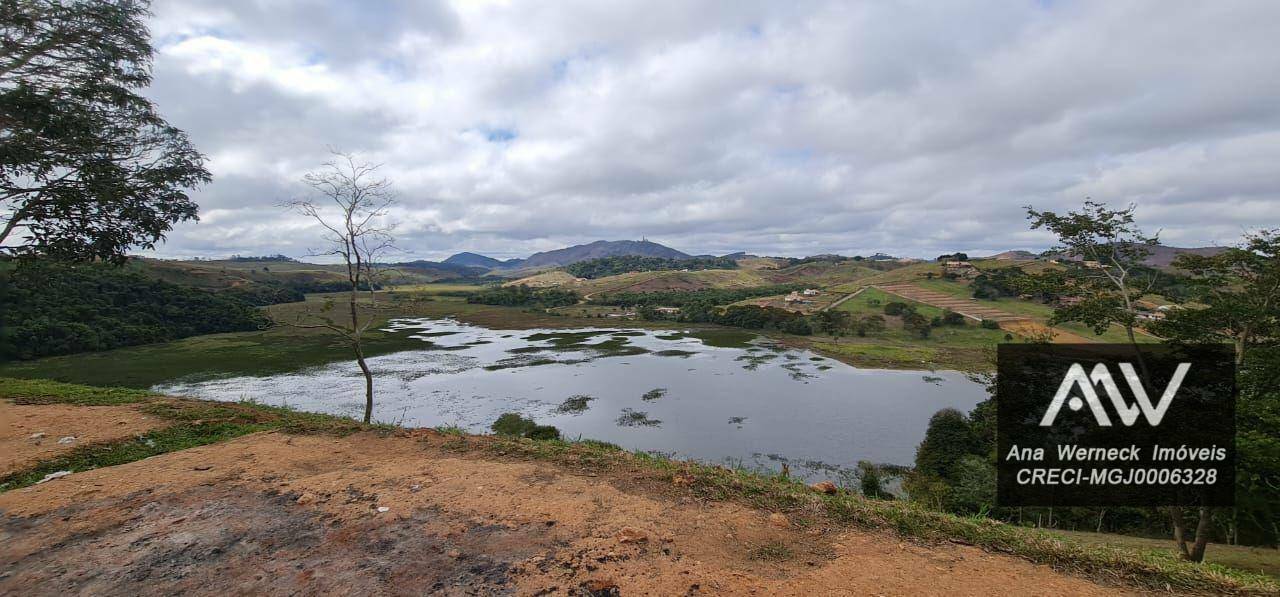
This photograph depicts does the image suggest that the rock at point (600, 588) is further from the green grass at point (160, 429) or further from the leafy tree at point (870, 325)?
the leafy tree at point (870, 325)

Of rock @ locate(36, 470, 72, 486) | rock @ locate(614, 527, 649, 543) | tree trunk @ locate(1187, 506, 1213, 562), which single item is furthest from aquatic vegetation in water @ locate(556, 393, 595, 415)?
rock @ locate(614, 527, 649, 543)

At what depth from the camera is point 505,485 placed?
17.6ft

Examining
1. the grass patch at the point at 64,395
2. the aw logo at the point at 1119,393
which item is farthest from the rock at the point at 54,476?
the aw logo at the point at 1119,393

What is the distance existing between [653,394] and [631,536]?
1188 inches

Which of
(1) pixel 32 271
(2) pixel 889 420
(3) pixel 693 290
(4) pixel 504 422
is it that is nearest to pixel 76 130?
(1) pixel 32 271

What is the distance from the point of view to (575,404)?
1216 inches

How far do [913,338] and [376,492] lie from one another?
217 feet

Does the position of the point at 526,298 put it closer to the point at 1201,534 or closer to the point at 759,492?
the point at 1201,534

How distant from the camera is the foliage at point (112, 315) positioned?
43.6 m

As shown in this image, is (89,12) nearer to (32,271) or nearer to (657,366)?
(32,271)

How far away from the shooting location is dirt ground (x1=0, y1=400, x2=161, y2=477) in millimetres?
6596

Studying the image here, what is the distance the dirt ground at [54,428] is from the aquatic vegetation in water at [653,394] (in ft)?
86.3

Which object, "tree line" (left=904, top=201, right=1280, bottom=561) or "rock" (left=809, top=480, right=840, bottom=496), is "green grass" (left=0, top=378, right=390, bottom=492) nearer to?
"rock" (left=809, top=480, right=840, bottom=496)

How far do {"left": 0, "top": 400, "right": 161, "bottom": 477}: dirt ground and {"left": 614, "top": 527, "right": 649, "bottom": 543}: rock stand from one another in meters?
7.83
